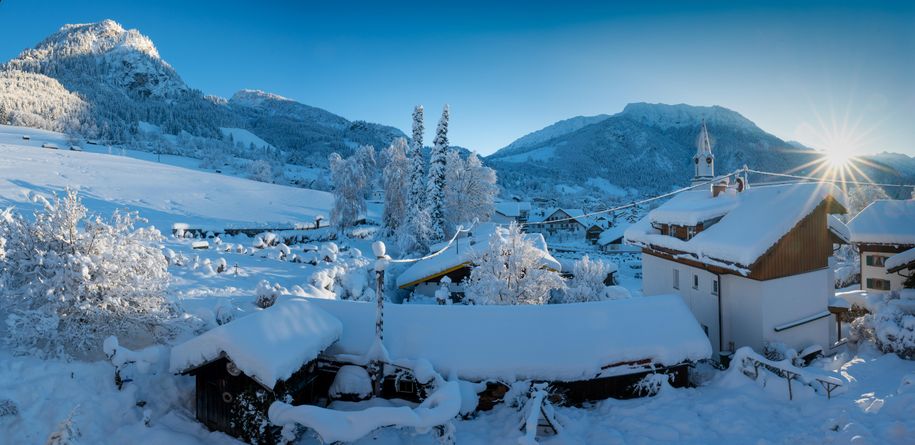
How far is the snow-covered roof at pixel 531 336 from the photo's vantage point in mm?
11039

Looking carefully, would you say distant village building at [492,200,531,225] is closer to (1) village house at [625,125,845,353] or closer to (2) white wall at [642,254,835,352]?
(1) village house at [625,125,845,353]

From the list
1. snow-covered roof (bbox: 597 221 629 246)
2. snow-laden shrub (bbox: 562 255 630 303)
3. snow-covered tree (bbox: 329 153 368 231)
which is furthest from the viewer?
snow-covered roof (bbox: 597 221 629 246)

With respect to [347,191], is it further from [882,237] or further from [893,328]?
[882,237]

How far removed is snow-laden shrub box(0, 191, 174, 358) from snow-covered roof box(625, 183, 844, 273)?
17.9 meters

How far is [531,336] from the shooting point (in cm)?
1188

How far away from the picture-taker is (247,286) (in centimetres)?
1756

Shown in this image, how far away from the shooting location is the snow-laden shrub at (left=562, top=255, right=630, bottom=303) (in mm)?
→ 24781

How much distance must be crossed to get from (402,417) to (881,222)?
107ft

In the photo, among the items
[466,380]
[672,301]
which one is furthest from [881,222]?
[466,380]

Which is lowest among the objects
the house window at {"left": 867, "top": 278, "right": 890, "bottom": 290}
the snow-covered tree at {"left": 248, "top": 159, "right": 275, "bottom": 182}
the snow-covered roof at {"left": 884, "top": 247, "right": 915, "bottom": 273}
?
the house window at {"left": 867, "top": 278, "right": 890, "bottom": 290}

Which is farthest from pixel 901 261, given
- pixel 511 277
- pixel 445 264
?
pixel 445 264

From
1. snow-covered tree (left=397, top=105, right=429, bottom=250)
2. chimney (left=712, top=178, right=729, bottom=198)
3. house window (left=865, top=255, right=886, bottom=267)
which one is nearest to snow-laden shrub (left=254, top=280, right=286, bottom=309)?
chimney (left=712, top=178, right=729, bottom=198)

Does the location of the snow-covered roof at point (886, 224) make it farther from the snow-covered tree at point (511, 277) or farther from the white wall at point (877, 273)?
the snow-covered tree at point (511, 277)

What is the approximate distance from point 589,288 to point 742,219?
35.5 feet
